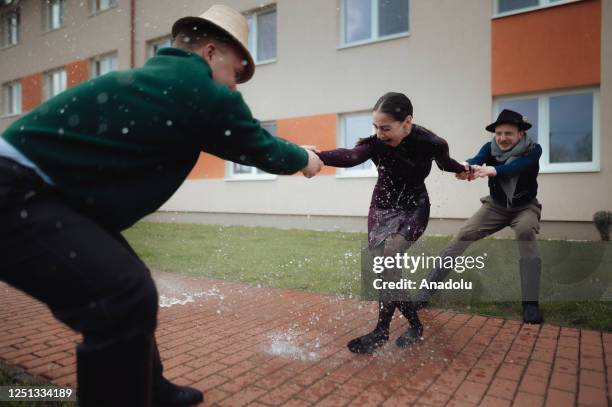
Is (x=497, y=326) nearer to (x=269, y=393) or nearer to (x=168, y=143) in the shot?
(x=269, y=393)

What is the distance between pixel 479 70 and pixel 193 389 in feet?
32.3

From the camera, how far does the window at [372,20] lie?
11555 millimetres

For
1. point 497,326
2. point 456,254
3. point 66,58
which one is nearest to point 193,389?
point 497,326

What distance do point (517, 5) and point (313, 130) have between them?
19.0 ft

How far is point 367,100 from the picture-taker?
38.8ft

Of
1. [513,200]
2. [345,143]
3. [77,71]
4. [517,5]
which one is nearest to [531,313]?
[513,200]

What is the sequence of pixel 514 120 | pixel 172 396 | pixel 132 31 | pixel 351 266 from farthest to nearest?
pixel 132 31, pixel 351 266, pixel 514 120, pixel 172 396

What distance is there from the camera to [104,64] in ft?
60.0

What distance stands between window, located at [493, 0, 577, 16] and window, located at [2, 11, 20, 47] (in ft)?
75.5

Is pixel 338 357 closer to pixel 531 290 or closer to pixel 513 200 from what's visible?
pixel 531 290

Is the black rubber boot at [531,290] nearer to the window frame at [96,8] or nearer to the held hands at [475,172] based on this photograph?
the held hands at [475,172]

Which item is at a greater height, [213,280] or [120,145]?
[120,145]

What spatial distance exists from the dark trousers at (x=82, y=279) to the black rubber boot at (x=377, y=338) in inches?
83.9

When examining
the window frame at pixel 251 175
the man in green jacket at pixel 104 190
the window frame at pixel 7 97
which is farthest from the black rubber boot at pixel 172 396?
the window frame at pixel 7 97
